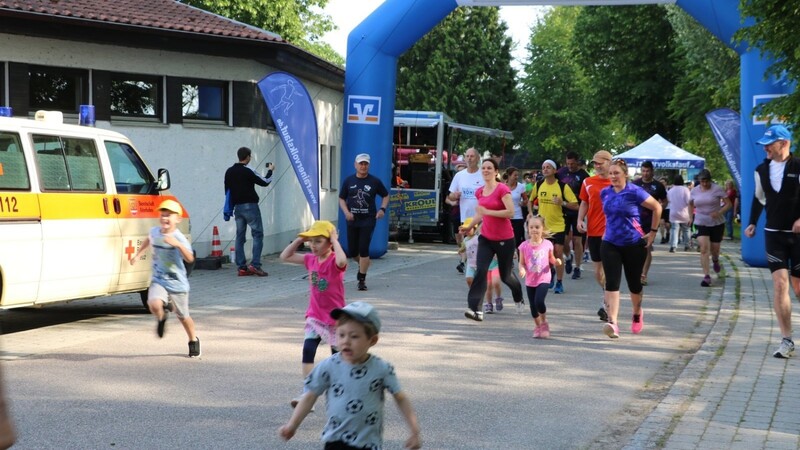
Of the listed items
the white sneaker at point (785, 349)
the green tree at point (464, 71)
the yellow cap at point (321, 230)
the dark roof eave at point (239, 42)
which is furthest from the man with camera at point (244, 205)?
the green tree at point (464, 71)

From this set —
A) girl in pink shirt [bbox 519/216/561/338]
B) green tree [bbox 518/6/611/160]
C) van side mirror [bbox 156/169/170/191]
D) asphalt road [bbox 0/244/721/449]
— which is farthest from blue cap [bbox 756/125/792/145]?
green tree [bbox 518/6/611/160]

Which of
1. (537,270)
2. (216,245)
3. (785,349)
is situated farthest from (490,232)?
(216,245)

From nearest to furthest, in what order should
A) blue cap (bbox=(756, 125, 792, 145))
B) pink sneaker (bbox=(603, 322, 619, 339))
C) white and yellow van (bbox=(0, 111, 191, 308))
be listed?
blue cap (bbox=(756, 125, 792, 145))
white and yellow van (bbox=(0, 111, 191, 308))
pink sneaker (bbox=(603, 322, 619, 339))

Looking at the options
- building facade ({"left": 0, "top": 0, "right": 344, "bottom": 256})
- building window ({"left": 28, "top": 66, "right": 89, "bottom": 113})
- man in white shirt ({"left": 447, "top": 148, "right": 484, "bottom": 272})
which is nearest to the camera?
man in white shirt ({"left": 447, "top": 148, "right": 484, "bottom": 272})

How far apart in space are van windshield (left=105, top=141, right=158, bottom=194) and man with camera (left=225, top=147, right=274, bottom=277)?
15.9ft

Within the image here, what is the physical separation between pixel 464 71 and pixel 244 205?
46422 mm

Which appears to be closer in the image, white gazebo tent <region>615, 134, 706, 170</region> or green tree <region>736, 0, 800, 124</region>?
green tree <region>736, 0, 800, 124</region>

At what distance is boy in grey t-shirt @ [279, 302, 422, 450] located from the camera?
4.34m

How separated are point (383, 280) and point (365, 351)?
1230 centimetres

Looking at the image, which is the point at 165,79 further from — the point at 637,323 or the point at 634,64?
the point at 634,64

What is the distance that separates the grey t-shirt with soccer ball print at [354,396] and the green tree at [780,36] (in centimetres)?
1072

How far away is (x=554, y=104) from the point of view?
6750cm

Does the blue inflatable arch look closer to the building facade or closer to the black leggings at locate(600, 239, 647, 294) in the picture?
the building facade

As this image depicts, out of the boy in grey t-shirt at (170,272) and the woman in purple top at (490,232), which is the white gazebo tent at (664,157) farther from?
the boy in grey t-shirt at (170,272)
